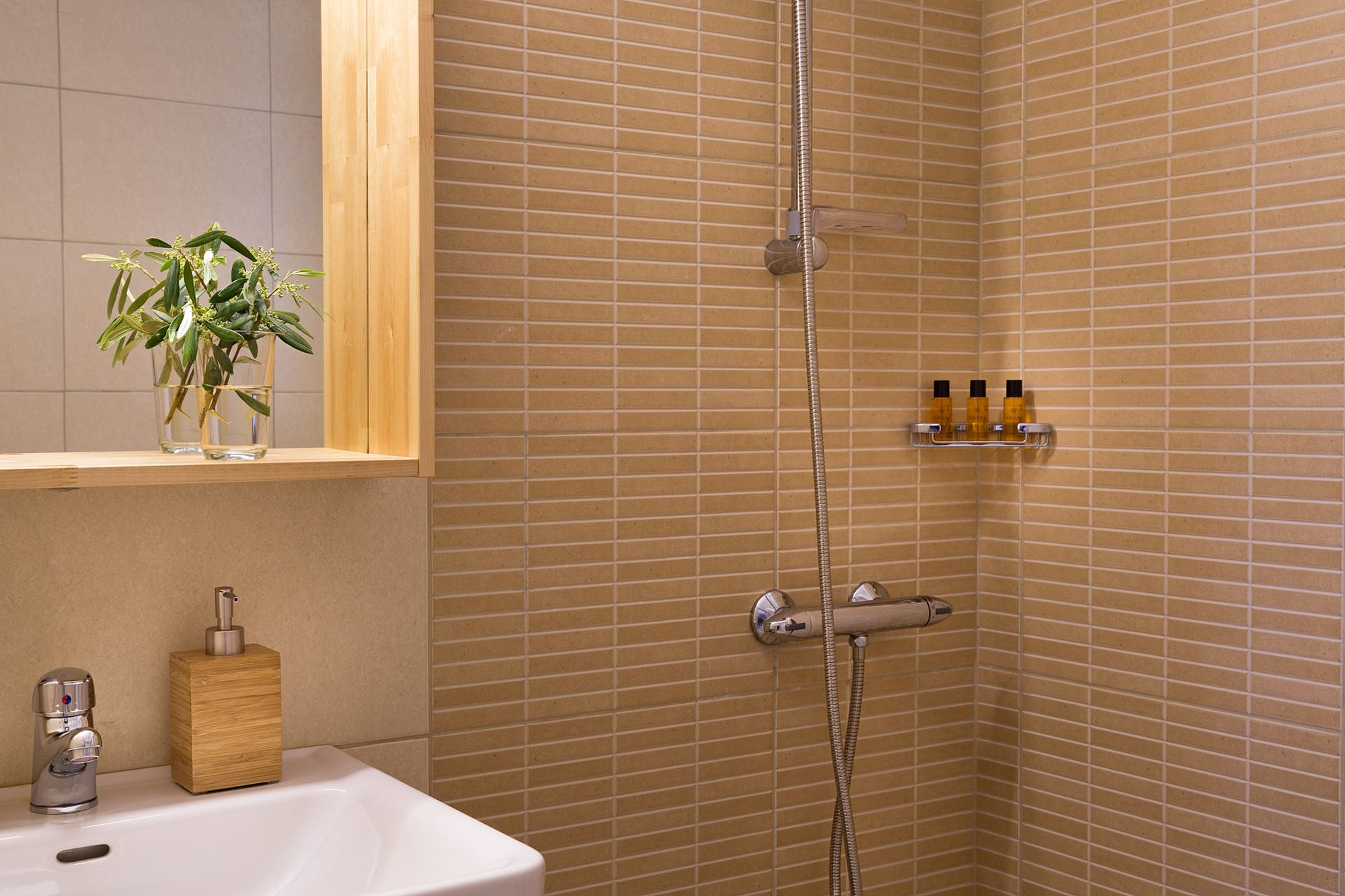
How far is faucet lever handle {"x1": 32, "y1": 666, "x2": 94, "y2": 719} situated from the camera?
105cm

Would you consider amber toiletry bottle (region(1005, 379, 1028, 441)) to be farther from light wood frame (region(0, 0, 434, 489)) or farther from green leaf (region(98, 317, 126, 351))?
green leaf (region(98, 317, 126, 351))

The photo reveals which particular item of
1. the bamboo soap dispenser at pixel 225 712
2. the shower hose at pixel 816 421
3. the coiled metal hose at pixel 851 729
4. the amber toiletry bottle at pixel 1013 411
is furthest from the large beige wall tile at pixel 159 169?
the amber toiletry bottle at pixel 1013 411

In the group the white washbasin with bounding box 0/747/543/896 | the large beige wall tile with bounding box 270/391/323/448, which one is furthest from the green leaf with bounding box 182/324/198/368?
the white washbasin with bounding box 0/747/543/896

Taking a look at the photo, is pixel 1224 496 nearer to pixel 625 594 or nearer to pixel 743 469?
pixel 743 469

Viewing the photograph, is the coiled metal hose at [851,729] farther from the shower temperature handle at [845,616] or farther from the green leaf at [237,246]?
the green leaf at [237,246]

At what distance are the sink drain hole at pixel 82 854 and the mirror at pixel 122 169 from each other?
38 cm

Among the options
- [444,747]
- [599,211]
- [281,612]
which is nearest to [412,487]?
[281,612]

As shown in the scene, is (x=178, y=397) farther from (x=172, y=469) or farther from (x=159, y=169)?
(x=159, y=169)

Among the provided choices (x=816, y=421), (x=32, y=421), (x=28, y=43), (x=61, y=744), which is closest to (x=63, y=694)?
(x=61, y=744)

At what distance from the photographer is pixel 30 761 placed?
1139 millimetres

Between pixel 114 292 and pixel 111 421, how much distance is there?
5.2 inches

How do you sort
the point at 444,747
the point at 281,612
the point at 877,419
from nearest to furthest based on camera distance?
the point at 281,612 → the point at 444,747 → the point at 877,419

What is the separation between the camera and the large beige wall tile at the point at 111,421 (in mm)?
1142

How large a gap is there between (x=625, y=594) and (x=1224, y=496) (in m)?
0.82
